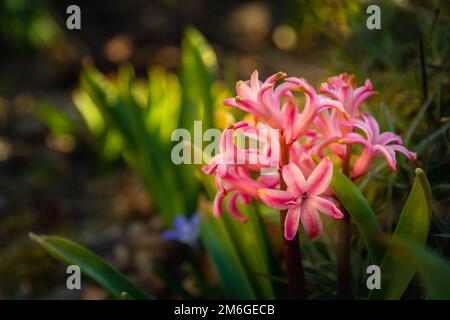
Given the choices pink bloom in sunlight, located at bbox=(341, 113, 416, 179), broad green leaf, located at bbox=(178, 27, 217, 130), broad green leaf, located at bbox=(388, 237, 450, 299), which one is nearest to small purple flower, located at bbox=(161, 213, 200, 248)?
broad green leaf, located at bbox=(178, 27, 217, 130)

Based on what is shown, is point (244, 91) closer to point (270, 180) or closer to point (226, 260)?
point (270, 180)

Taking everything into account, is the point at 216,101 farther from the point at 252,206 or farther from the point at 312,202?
the point at 312,202

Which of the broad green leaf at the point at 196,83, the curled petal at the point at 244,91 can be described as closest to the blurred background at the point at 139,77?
the broad green leaf at the point at 196,83

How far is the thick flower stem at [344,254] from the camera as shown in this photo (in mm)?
1117

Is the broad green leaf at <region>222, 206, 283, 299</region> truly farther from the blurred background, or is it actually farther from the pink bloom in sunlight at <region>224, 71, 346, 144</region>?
the pink bloom in sunlight at <region>224, 71, 346, 144</region>

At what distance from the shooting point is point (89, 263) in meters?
1.28

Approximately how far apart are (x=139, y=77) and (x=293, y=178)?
97.1 inches

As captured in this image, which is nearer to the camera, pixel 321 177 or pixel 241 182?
pixel 321 177

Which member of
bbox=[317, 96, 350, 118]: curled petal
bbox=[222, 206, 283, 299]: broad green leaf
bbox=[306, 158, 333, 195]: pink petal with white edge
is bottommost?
bbox=[222, 206, 283, 299]: broad green leaf

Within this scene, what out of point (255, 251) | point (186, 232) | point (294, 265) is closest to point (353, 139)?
point (294, 265)

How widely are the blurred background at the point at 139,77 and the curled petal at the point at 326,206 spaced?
0.29 m

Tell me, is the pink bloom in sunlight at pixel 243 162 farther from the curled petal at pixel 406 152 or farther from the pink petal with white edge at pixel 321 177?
the curled petal at pixel 406 152

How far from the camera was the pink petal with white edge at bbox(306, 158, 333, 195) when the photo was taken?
97 centimetres

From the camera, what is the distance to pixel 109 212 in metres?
2.36
